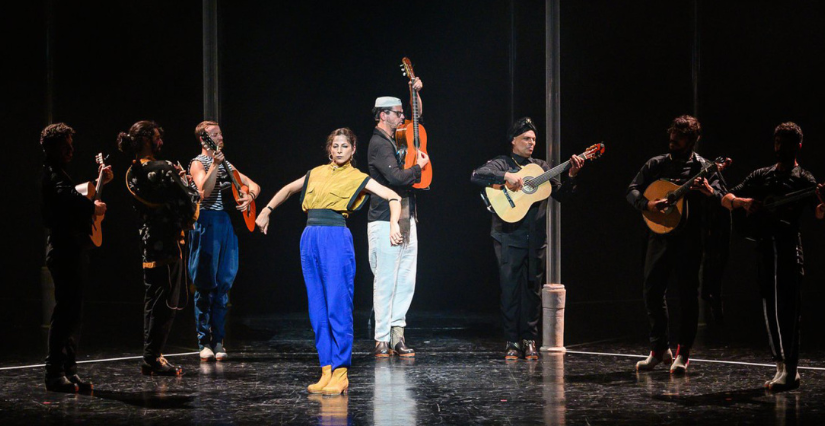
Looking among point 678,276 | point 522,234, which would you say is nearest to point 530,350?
point 522,234

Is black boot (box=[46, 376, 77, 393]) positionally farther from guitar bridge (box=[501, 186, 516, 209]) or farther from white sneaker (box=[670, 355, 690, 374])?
white sneaker (box=[670, 355, 690, 374])

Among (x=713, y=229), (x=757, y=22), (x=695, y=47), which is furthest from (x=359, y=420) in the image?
(x=757, y=22)

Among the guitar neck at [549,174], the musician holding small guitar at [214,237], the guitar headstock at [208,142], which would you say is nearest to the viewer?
the guitar headstock at [208,142]

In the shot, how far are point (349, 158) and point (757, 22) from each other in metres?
6.08

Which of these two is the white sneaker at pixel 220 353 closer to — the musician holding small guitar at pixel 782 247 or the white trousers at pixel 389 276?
the white trousers at pixel 389 276

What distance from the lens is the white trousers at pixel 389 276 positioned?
5.93 m

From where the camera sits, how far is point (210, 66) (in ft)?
21.1

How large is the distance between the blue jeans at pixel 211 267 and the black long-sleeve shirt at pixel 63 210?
104 cm

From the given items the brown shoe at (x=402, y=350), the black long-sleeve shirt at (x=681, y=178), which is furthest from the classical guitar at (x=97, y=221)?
the black long-sleeve shirt at (x=681, y=178)

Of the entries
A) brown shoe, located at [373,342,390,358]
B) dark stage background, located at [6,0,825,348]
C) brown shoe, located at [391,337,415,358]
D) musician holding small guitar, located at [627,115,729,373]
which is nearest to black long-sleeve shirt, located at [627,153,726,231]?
musician holding small guitar, located at [627,115,729,373]

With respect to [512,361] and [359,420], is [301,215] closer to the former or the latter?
[512,361]

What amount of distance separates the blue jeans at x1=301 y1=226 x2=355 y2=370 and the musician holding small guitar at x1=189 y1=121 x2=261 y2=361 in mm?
1185

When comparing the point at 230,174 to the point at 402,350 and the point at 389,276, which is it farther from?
the point at 402,350

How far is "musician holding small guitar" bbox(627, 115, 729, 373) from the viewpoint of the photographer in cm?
521
